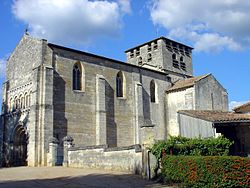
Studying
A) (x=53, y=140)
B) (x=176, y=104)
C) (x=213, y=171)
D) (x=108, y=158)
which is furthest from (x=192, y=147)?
(x=176, y=104)

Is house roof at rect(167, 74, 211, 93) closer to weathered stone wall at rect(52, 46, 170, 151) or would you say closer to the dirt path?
weathered stone wall at rect(52, 46, 170, 151)

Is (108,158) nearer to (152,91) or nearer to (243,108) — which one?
(243,108)

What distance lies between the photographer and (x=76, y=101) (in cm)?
2536

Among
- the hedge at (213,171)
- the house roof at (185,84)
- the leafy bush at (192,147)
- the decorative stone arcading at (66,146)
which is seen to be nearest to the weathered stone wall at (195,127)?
the leafy bush at (192,147)

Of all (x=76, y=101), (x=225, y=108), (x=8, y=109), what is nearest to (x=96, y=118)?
(x=76, y=101)

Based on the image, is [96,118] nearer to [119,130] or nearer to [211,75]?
[119,130]

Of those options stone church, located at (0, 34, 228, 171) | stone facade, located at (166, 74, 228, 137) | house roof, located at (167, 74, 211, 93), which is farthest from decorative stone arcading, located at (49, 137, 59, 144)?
house roof, located at (167, 74, 211, 93)

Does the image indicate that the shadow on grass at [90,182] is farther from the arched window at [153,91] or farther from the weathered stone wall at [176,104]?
the arched window at [153,91]

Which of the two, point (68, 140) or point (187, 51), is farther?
point (187, 51)

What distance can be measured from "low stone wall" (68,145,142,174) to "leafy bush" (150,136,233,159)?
150 cm

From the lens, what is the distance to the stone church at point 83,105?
71.4 ft

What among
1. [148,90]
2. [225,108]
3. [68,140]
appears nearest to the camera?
[68,140]

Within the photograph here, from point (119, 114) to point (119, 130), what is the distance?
1432 mm

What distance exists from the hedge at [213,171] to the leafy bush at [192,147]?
2016 millimetres
